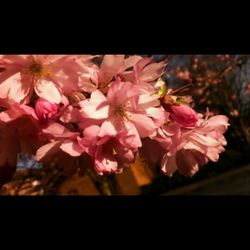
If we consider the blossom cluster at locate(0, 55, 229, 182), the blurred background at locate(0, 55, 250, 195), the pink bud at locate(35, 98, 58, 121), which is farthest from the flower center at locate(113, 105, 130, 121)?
the blurred background at locate(0, 55, 250, 195)

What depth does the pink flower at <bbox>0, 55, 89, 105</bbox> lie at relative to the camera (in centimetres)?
65

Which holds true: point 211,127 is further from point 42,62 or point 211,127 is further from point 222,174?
point 222,174

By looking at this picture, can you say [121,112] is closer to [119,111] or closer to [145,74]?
[119,111]

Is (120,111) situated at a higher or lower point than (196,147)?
higher

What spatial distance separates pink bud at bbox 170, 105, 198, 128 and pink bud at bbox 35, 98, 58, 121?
0.24 m

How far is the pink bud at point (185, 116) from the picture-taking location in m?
0.74

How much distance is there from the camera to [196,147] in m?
0.77

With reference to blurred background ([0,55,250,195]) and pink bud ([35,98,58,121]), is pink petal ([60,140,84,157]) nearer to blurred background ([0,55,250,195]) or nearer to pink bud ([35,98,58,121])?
pink bud ([35,98,58,121])

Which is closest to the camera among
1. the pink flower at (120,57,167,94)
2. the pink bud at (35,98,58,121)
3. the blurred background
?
the pink bud at (35,98,58,121)

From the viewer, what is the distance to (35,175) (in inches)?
229

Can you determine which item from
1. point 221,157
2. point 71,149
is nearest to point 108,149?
point 71,149

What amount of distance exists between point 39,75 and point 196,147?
1.04 feet
